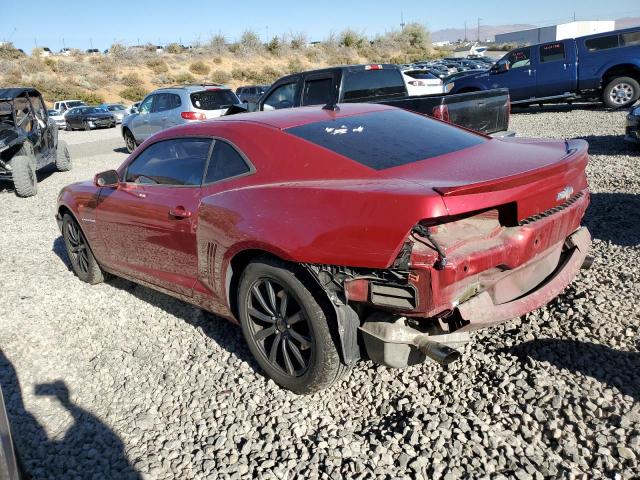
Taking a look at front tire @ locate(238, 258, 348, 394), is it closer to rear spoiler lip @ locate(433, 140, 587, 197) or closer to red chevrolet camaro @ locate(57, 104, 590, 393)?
red chevrolet camaro @ locate(57, 104, 590, 393)

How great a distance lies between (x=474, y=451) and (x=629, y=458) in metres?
0.63

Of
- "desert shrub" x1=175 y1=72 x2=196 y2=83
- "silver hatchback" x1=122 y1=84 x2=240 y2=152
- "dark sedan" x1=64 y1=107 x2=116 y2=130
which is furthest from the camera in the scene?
"desert shrub" x1=175 y1=72 x2=196 y2=83

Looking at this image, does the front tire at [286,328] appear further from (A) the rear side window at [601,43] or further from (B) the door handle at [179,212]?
(A) the rear side window at [601,43]

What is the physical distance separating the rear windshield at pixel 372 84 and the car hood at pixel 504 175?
5.97 meters

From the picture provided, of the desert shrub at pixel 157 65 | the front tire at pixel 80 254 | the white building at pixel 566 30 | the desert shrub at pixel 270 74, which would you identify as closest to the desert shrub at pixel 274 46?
the desert shrub at pixel 270 74

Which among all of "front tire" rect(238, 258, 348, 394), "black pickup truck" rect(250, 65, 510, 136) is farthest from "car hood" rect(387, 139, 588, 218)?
"black pickup truck" rect(250, 65, 510, 136)

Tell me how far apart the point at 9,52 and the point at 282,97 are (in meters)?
50.7

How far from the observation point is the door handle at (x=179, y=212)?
345 cm

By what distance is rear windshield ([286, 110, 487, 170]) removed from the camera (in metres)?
3.07

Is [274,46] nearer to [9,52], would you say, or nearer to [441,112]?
[9,52]

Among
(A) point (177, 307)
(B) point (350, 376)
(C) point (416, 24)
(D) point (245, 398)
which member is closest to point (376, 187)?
(B) point (350, 376)

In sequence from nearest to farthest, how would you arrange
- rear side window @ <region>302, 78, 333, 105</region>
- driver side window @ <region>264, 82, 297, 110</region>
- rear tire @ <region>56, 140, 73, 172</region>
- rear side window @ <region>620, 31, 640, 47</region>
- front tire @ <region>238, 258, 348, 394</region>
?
front tire @ <region>238, 258, 348, 394</region>, rear side window @ <region>302, 78, 333, 105</region>, driver side window @ <region>264, 82, 297, 110</region>, rear tire @ <region>56, 140, 73, 172</region>, rear side window @ <region>620, 31, 640, 47</region>

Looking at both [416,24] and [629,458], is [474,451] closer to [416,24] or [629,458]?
[629,458]

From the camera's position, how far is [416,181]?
2.61 meters
